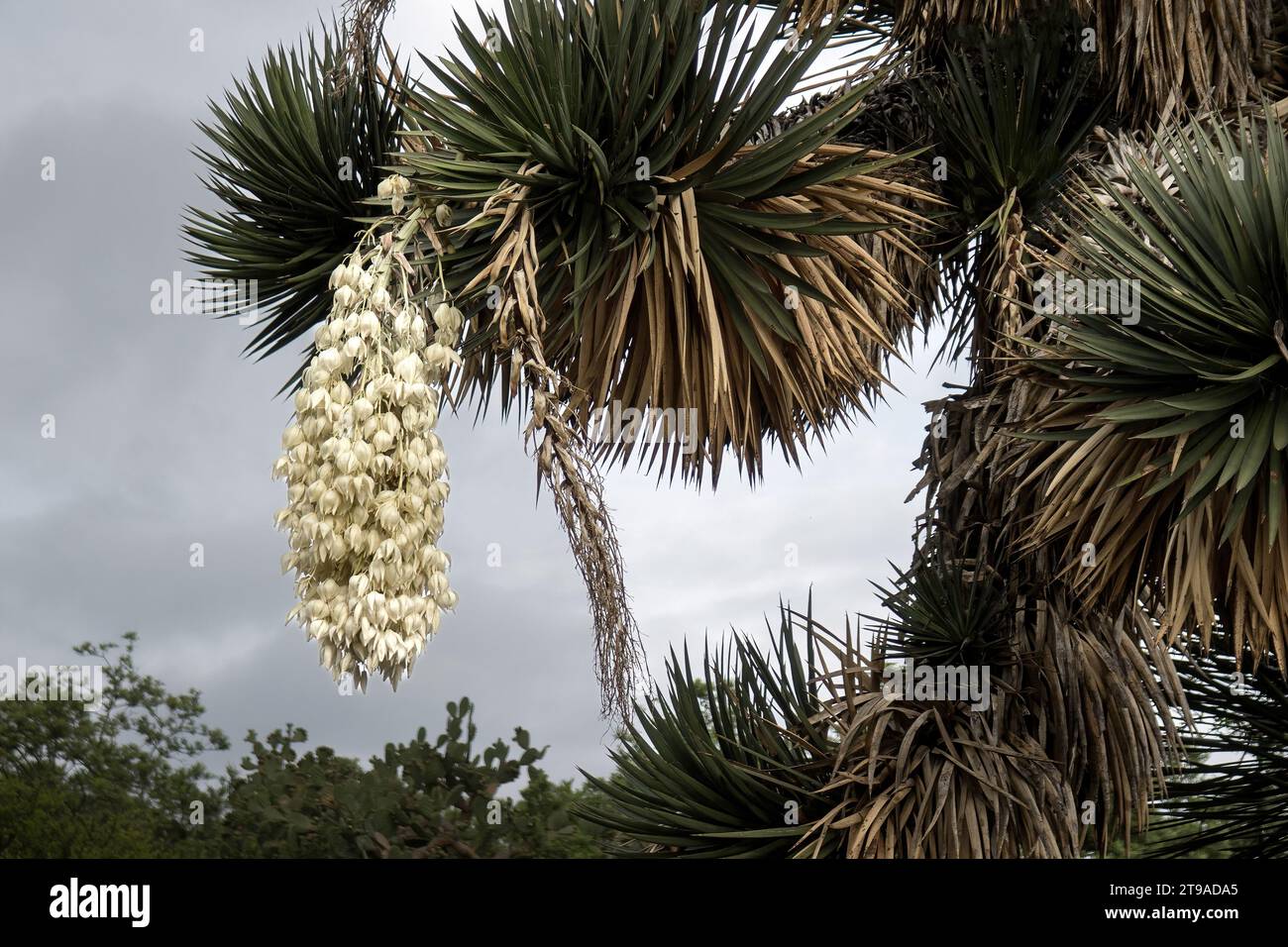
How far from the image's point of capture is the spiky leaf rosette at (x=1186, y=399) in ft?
13.5

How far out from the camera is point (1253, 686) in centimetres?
684

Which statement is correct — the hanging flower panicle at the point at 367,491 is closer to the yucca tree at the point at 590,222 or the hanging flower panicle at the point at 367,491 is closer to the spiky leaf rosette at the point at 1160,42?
the yucca tree at the point at 590,222

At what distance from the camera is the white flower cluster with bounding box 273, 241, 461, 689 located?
9.54 ft

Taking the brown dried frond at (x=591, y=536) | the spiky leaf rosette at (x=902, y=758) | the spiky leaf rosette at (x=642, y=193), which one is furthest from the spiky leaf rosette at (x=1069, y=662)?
the brown dried frond at (x=591, y=536)

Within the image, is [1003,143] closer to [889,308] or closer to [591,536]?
[889,308]

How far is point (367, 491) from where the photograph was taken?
Answer: 2896mm

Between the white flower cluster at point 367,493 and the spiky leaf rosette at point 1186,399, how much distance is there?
2469 mm

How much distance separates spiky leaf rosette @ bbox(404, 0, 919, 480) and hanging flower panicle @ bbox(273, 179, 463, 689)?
1.98 feet

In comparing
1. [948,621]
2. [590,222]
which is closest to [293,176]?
[590,222]

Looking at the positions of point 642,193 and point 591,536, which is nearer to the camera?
point 591,536

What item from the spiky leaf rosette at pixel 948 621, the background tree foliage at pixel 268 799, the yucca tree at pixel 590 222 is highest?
the yucca tree at pixel 590 222

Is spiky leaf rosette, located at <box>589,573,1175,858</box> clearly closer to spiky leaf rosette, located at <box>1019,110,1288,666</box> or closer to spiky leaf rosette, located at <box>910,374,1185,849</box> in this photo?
spiky leaf rosette, located at <box>910,374,1185,849</box>

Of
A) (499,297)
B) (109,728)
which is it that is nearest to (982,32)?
(499,297)

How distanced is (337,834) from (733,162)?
385 centimetres
